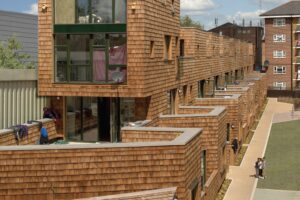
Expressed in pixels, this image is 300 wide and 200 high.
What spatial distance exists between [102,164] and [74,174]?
81 centimetres

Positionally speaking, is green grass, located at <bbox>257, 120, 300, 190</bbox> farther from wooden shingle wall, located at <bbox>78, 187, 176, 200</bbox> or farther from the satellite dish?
wooden shingle wall, located at <bbox>78, 187, 176, 200</bbox>

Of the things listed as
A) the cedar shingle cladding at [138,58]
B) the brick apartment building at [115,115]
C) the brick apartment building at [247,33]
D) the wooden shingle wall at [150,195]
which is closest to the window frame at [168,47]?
the brick apartment building at [115,115]

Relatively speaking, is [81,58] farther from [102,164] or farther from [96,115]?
[102,164]

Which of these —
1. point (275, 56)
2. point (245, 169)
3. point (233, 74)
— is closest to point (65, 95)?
point (245, 169)

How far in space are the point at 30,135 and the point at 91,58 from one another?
12.9 feet

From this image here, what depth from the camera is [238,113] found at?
1117 inches

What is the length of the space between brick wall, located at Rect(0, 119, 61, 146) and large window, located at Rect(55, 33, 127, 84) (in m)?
1.95

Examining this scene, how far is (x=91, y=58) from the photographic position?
18.9 m

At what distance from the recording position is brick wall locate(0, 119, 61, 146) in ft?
50.9

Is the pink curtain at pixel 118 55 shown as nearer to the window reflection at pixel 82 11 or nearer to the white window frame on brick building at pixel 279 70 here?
the window reflection at pixel 82 11

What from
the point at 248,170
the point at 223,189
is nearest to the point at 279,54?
the point at 248,170

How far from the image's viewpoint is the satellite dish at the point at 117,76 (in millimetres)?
18642

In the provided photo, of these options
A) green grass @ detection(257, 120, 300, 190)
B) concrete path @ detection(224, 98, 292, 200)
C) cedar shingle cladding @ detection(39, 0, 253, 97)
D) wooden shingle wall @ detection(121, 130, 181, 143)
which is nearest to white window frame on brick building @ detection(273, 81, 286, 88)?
concrete path @ detection(224, 98, 292, 200)

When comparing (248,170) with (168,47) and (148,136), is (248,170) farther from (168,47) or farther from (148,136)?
(148,136)
